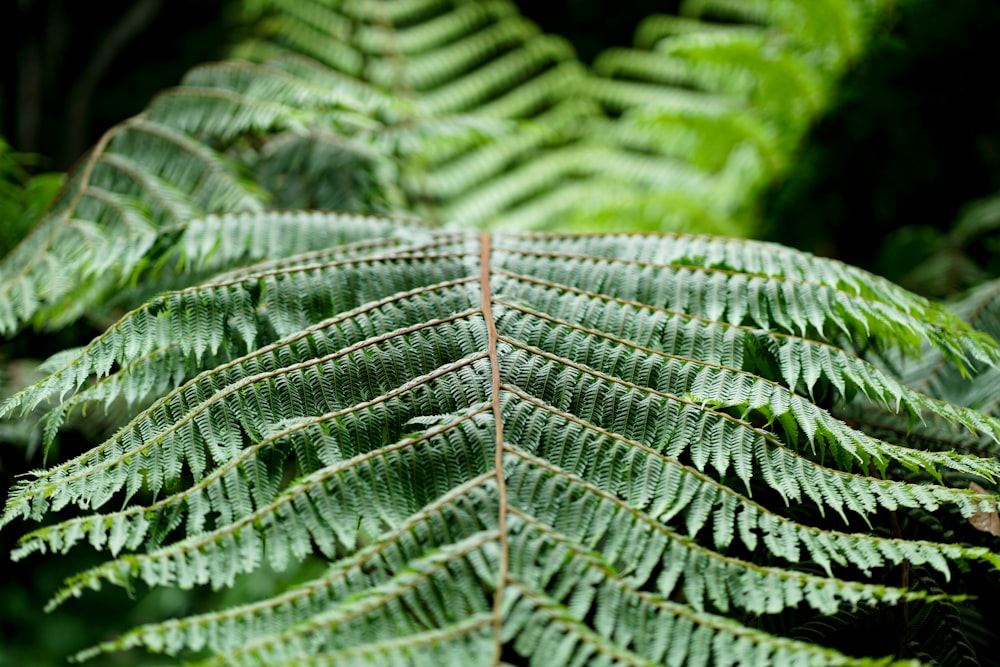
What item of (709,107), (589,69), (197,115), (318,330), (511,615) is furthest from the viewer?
(589,69)

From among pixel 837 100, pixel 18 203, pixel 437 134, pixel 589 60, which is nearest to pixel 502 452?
pixel 437 134

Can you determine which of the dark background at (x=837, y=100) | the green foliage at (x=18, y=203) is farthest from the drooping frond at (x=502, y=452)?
the dark background at (x=837, y=100)

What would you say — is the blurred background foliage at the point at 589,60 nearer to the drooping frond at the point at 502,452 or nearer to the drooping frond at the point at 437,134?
the drooping frond at the point at 437,134

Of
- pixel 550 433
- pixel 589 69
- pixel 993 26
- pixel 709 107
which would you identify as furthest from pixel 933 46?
pixel 550 433

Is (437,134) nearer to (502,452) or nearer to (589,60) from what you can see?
(502,452)

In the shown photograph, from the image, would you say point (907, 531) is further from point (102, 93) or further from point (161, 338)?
point (102, 93)
